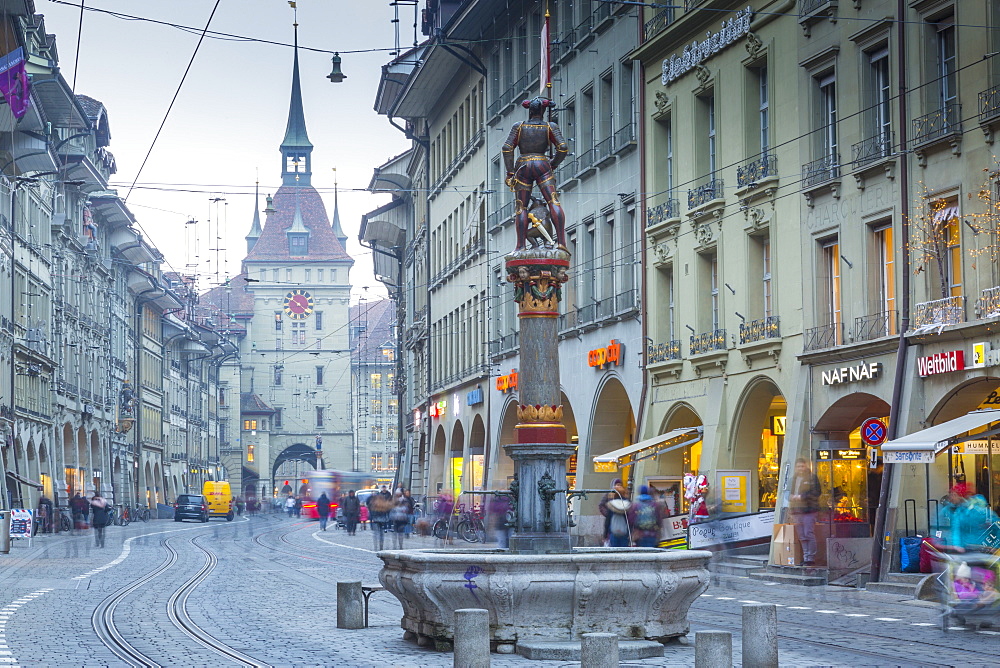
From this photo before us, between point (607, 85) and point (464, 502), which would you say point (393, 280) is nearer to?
point (464, 502)

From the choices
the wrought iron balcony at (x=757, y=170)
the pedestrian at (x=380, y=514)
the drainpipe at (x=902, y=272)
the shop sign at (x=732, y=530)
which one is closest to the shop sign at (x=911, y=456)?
the drainpipe at (x=902, y=272)

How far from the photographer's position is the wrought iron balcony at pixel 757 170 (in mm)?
29953

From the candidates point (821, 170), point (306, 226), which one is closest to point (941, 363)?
point (821, 170)

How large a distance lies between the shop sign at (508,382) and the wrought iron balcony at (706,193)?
14005 mm

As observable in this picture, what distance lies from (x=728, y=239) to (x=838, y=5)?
5851 millimetres

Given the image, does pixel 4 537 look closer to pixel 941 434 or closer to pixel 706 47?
pixel 706 47

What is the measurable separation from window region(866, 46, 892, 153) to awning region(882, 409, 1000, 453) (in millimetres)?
4807

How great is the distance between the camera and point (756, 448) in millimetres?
31922

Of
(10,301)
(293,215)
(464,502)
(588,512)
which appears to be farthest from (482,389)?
(293,215)

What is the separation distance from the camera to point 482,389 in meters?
52.1

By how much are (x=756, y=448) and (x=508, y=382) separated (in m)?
16.3

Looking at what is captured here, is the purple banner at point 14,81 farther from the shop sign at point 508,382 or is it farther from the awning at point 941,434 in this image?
the awning at point 941,434

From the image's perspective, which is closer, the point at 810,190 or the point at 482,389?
the point at 810,190

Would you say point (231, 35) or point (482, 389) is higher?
point (231, 35)
